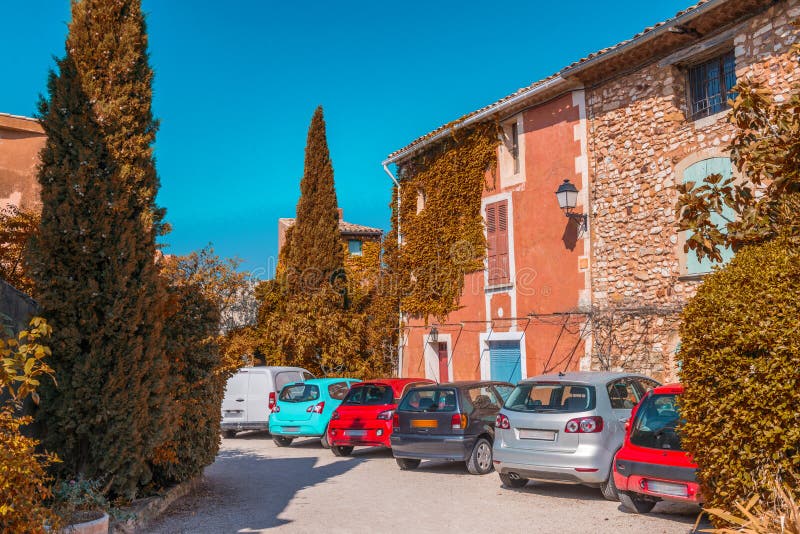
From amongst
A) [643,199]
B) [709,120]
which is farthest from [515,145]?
[709,120]

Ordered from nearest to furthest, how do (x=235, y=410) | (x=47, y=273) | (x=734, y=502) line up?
(x=734, y=502) → (x=47, y=273) → (x=235, y=410)

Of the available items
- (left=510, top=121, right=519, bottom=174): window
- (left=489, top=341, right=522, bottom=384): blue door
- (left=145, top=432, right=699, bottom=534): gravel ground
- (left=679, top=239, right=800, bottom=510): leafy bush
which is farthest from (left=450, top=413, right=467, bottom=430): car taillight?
(left=510, top=121, right=519, bottom=174): window

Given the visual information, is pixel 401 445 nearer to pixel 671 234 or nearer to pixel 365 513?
pixel 365 513

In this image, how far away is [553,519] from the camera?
7730 mm

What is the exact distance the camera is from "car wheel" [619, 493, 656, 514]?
25.5 ft

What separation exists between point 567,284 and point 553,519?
Result: 8800 mm

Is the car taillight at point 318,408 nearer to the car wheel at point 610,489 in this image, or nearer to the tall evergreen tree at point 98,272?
the tall evergreen tree at point 98,272

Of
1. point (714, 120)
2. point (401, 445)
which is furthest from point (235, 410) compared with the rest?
point (714, 120)

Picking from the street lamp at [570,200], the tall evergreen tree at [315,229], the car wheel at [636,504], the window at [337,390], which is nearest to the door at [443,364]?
the tall evergreen tree at [315,229]

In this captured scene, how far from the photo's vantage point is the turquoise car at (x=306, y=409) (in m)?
14.8

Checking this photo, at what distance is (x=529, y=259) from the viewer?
56.0 ft

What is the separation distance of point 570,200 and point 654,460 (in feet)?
28.9

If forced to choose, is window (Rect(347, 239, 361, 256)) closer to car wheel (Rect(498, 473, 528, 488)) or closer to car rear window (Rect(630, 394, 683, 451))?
car wheel (Rect(498, 473, 528, 488))

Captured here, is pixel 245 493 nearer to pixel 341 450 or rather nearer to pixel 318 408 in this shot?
pixel 341 450
